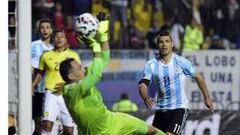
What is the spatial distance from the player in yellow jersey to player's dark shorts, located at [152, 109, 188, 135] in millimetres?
701

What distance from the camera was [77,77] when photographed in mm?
5652

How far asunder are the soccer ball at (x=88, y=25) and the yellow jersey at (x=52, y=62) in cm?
36

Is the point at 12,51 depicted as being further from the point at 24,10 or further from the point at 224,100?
the point at 224,100

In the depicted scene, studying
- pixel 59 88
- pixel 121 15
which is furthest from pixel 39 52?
pixel 121 15

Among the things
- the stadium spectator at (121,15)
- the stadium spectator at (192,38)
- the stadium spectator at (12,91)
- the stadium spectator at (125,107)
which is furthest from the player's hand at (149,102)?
the stadium spectator at (121,15)

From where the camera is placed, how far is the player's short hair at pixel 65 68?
5727mm

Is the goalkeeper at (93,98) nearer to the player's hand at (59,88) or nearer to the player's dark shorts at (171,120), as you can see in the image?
the player's hand at (59,88)

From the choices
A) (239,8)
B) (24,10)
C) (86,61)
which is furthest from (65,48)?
(239,8)

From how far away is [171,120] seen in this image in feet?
20.3

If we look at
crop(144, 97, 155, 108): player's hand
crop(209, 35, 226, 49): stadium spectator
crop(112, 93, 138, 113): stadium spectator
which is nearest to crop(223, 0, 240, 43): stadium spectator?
crop(209, 35, 226, 49): stadium spectator

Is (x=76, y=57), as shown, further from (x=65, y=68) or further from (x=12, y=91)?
(x=12, y=91)

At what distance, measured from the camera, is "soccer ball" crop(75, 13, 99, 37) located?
556cm
